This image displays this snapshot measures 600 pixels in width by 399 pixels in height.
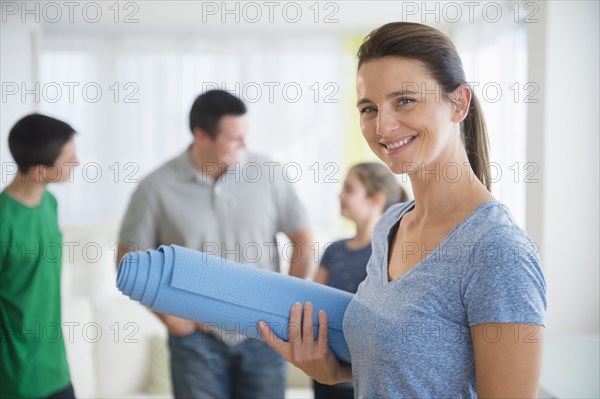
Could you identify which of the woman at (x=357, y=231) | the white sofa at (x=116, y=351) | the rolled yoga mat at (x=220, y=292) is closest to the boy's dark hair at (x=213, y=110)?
the woman at (x=357, y=231)

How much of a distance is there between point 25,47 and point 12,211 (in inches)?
102

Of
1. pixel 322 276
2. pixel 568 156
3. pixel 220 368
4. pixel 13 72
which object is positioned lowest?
pixel 220 368

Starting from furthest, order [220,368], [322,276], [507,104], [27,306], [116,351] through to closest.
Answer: [507,104], [116,351], [322,276], [220,368], [27,306]

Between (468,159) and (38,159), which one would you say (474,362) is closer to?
(468,159)

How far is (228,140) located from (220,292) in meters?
1.06

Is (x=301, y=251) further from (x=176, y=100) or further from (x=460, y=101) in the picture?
(x=176, y=100)

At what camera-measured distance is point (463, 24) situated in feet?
15.3

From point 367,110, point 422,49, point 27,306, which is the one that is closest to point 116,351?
point 27,306

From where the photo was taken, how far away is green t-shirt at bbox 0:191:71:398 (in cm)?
164

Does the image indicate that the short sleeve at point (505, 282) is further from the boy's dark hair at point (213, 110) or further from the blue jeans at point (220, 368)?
the boy's dark hair at point (213, 110)

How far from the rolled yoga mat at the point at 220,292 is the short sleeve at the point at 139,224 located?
97cm

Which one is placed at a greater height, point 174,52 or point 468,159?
point 174,52

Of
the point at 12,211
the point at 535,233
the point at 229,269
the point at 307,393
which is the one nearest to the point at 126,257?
the point at 229,269

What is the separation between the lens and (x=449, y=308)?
859 mm
